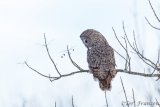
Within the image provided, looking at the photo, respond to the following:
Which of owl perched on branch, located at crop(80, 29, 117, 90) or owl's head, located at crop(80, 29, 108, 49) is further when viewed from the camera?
owl's head, located at crop(80, 29, 108, 49)

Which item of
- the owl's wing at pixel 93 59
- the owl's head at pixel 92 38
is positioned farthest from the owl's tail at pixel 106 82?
the owl's head at pixel 92 38

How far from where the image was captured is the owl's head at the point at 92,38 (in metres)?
6.37

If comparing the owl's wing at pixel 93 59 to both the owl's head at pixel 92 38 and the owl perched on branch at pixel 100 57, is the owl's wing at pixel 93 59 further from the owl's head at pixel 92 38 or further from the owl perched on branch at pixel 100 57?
the owl's head at pixel 92 38

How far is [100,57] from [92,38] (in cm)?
37

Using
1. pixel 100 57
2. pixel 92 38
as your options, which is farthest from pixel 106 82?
pixel 92 38

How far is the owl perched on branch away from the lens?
5993 millimetres

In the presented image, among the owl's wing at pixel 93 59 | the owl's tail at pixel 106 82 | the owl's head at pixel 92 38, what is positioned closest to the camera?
the owl's tail at pixel 106 82

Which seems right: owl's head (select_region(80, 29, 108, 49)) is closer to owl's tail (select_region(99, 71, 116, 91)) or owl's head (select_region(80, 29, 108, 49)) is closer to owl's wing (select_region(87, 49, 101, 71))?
owl's wing (select_region(87, 49, 101, 71))

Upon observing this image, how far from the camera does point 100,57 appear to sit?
6160 mm

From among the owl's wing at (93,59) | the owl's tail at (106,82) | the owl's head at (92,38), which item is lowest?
the owl's tail at (106,82)

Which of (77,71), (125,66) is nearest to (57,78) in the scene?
(77,71)

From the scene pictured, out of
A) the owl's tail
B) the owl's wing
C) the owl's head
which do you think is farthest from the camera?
the owl's head

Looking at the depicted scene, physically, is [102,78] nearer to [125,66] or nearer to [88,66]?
[88,66]

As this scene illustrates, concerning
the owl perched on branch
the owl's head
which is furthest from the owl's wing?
the owl's head
